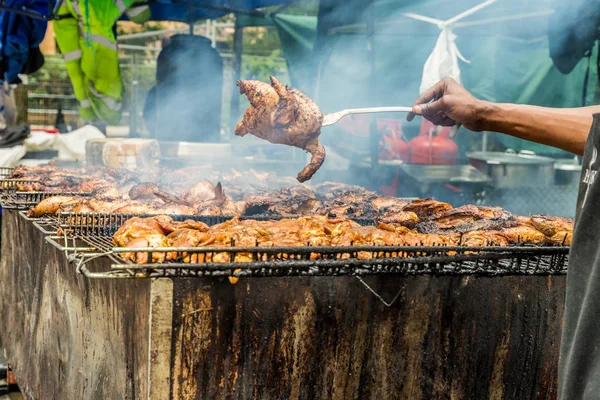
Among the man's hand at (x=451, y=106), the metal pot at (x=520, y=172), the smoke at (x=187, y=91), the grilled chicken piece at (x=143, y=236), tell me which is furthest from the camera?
the metal pot at (x=520, y=172)

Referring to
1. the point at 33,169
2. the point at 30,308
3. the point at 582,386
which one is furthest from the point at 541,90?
the point at 582,386

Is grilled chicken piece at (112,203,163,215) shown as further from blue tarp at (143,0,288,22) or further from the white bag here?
blue tarp at (143,0,288,22)

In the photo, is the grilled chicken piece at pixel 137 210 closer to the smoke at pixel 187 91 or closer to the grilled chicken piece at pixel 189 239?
the grilled chicken piece at pixel 189 239

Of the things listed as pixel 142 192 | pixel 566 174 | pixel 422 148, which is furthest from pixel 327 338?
pixel 422 148

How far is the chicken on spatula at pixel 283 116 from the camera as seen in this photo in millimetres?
4203

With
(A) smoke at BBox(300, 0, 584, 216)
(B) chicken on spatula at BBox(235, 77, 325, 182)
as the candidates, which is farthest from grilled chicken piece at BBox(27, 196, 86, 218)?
(A) smoke at BBox(300, 0, 584, 216)

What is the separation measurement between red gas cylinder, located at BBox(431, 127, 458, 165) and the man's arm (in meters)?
7.03

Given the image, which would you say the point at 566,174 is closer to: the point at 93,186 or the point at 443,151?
the point at 443,151

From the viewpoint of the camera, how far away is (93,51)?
8281mm

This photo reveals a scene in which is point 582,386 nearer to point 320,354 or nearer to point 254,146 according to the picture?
point 320,354

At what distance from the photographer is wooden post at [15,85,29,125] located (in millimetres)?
10539

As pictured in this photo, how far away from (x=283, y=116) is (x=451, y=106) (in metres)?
1.22

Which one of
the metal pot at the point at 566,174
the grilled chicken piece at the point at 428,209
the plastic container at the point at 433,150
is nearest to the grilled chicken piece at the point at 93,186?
the grilled chicken piece at the point at 428,209

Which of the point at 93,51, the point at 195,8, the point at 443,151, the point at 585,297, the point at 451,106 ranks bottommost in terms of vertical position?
the point at 443,151
